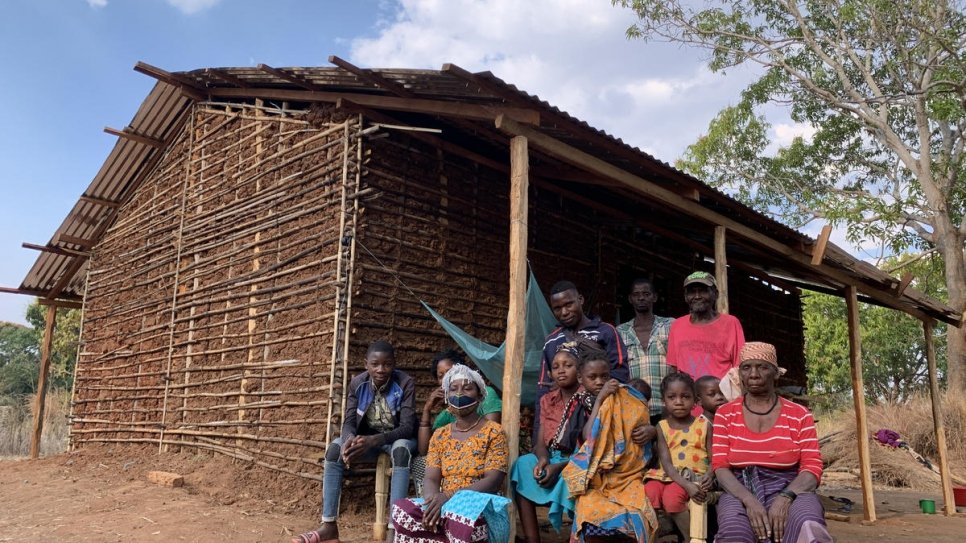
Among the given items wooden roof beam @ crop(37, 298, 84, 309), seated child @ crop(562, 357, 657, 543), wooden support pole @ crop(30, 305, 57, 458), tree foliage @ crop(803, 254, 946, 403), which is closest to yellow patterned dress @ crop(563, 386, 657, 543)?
seated child @ crop(562, 357, 657, 543)

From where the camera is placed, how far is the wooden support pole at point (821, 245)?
6.62 meters

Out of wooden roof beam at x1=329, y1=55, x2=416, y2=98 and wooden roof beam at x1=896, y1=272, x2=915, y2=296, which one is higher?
wooden roof beam at x1=329, y1=55, x2=416, y2=98

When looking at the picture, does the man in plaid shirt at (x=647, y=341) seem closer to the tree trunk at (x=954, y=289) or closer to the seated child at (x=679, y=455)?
the seated child at (x=679, y=455)

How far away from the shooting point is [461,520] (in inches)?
134

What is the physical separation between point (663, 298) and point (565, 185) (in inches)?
90.2

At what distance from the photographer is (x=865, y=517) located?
705 centimetres

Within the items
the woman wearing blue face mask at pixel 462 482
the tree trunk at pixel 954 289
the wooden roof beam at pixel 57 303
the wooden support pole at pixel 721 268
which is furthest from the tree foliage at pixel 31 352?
the tree trunk at pixel 954 289

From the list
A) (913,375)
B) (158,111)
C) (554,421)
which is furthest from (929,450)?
(913,375)

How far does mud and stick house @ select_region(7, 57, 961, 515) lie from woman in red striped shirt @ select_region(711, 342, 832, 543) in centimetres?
132

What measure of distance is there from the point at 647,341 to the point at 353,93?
302 centimetres

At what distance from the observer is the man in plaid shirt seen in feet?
14.6

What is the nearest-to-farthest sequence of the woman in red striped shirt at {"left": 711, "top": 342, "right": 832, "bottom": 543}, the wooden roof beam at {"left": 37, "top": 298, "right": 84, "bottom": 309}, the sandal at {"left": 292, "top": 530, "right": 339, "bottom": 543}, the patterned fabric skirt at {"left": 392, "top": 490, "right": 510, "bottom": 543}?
the woman in red striped shirt at {"left": 711, "top": 342, "right": 832, "bottom": 543}, the patterned fabric skirt at {"left": 392, "top": 490, "right": 510, "bottom": 543}, the sandal at {"left": 292, "top": 530, "right": 339, "bottom": 543}, the wooden roof beam at {"left": 37, "top": 298, "right": 84, "bottom": 309}

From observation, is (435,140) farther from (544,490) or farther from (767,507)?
(767,507)

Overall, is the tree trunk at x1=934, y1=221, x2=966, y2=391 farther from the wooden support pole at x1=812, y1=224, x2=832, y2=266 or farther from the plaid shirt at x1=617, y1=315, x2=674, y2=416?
the plaid shirt at x1=617, y1=315, x2=674, y2=416
